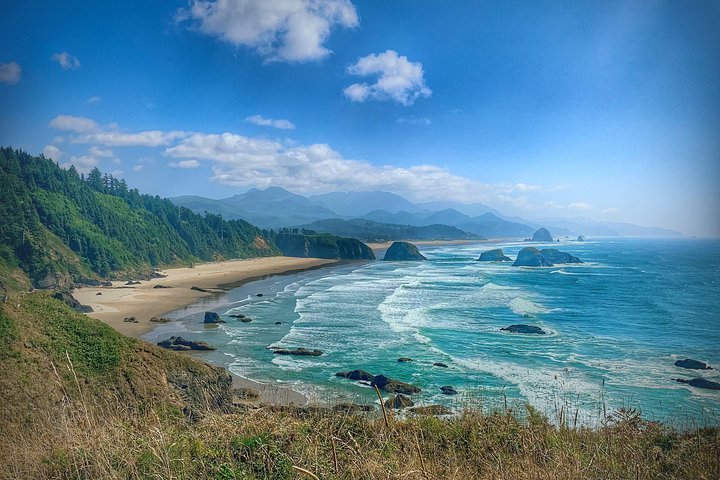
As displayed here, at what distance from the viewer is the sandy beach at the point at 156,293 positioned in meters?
30.3

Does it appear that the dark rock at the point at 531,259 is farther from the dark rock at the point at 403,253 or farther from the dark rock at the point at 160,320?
the dark rock at the point at 160,320

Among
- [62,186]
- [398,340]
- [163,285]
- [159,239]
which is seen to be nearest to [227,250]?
[159,239]

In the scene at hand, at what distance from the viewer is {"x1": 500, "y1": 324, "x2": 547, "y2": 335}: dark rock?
25500 mm

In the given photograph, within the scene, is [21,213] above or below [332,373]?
above

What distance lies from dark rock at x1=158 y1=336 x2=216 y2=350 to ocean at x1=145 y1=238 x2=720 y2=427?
1.08 metres

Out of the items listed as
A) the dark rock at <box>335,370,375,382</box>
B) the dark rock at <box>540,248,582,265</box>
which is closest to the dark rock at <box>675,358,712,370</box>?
the dark rock at <box>335,370,375,382</box>

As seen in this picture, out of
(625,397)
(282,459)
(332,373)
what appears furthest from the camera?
(332,373)

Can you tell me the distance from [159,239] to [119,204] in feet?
49.0

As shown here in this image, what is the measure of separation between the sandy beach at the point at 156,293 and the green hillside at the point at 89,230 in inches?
186

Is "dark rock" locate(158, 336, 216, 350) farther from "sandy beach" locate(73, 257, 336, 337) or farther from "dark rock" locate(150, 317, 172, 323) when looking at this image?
"dark rock" locate(150, 317, 172, 323)

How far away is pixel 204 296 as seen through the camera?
41.9 m

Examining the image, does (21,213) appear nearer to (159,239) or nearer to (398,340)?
(159,239)

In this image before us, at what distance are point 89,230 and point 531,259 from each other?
7025 centimetres

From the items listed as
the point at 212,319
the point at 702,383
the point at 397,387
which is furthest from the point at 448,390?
the point at 212,319
